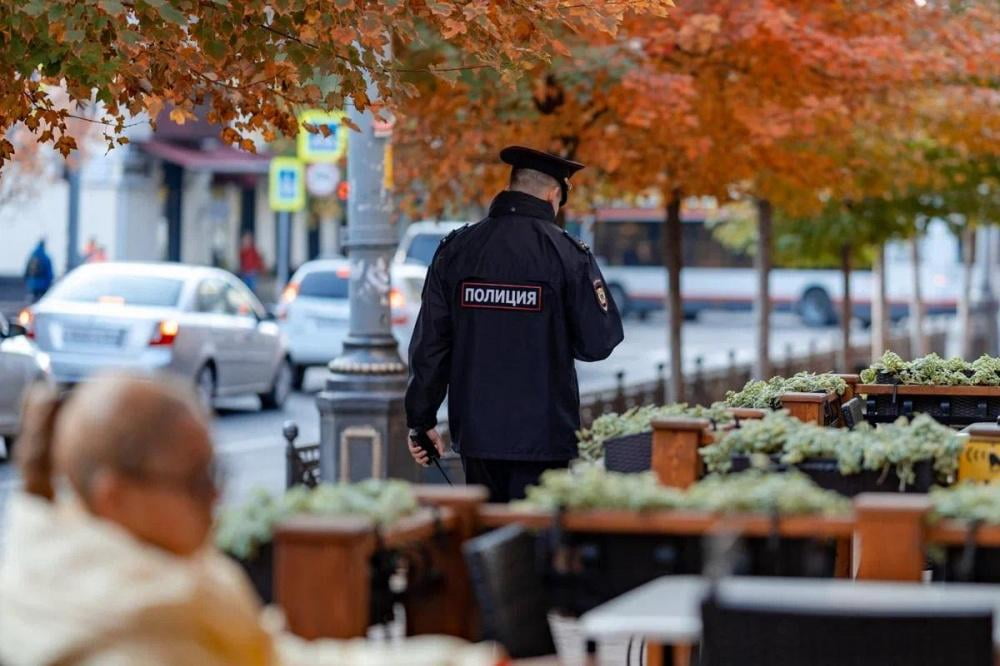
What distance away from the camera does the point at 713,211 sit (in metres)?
33.2

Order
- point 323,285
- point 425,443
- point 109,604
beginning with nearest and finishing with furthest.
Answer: point 109,604 < point 425,443 < point 323,285

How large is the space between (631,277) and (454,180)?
3675 centimetres

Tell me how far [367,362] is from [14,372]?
5381 mm

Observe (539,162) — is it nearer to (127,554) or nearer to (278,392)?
(127,554)

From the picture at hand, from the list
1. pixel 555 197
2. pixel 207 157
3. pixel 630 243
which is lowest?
pixel 555 197

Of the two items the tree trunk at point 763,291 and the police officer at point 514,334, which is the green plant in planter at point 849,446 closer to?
the police officer at point 514,334

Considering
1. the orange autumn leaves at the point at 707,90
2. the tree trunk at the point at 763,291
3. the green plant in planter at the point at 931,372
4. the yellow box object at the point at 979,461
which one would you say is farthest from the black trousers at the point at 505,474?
the tree trunk at the point at 763,291

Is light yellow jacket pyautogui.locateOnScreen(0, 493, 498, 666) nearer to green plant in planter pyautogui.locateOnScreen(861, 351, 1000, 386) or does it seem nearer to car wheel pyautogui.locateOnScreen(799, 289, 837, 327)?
green plant in planter pyautogui.locateOnScreen(861, 351, 1000, 386)

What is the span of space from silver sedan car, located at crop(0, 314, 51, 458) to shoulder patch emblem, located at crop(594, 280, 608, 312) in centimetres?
985

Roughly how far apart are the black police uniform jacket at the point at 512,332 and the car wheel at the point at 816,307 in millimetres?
45029

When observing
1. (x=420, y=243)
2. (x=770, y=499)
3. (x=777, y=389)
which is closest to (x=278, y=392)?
(x=420, y=243)

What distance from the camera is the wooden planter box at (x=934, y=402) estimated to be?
289 inches

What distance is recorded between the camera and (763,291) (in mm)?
22812

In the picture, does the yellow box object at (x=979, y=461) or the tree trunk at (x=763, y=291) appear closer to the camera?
the yellow box object at (x=979, y=461)
